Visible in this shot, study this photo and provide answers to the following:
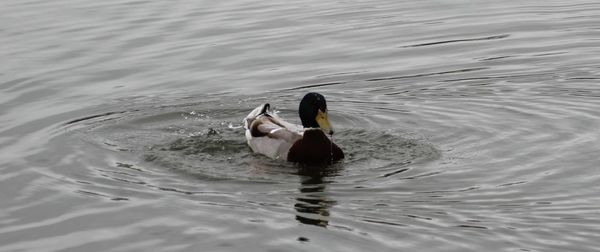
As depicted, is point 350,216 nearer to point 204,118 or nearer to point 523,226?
point 523,226

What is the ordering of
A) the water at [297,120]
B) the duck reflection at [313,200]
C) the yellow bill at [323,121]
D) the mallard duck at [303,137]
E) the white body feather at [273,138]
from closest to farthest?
the water at [297,120]
the duck reflection at [313,200]
the mallard duck at [303,137]
the yellow bill at [323,121]
the white body feather at [273,138]

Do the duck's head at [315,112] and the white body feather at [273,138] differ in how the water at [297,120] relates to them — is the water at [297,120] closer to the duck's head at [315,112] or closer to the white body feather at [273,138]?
the white body feather at [273,138]

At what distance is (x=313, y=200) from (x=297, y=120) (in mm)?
3824

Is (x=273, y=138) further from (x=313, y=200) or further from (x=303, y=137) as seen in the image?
(x=313, y=200)

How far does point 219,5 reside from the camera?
78.9 feet

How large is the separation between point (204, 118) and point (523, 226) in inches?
237

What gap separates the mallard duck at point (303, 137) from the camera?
1424 centimetres

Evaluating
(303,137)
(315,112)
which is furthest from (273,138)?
(315,112)

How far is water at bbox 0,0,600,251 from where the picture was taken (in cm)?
1166

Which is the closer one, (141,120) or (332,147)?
(332,147)

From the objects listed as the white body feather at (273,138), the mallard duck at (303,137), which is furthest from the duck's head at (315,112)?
the white body feather at (273,138)

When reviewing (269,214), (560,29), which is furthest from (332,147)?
(560,29)

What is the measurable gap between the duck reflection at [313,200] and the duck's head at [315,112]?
68 cm

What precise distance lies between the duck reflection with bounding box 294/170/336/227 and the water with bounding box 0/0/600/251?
0.03 m
